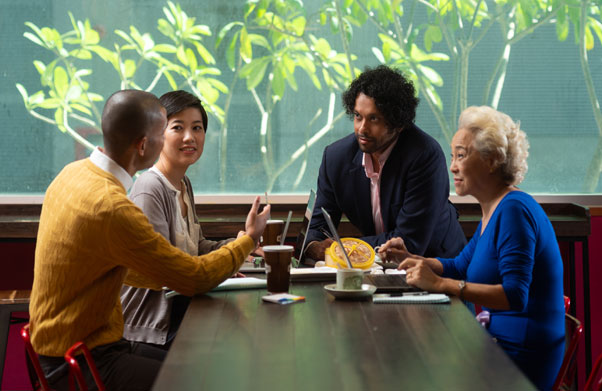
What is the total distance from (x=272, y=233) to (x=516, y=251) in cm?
86

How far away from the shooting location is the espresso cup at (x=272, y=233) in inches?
99.6

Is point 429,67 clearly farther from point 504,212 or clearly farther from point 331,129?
point 504,212

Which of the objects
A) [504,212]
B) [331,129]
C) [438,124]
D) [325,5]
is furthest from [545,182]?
[504,212]

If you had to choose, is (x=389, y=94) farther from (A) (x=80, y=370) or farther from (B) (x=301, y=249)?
(A) (x=80, y=370)

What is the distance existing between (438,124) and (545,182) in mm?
685

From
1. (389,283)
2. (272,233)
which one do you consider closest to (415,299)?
(389,283)

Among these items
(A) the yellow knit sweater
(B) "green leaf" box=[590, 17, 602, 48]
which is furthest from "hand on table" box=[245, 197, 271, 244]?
(B) "green leaf" box=[590, 17, 602, 48]

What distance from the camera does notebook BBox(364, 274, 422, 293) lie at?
2.10 metres

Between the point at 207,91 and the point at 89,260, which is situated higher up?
the point at 207,91

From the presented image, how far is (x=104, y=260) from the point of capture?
1.94 metres

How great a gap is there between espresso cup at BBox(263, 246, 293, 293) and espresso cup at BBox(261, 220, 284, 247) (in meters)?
0.41

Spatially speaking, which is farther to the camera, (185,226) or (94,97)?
(94,97)

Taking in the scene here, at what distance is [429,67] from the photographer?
4.11 metres

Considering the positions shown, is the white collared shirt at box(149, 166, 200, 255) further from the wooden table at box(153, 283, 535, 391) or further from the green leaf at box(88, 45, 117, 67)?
the green leaf at box(88, 45, 117, 67)
